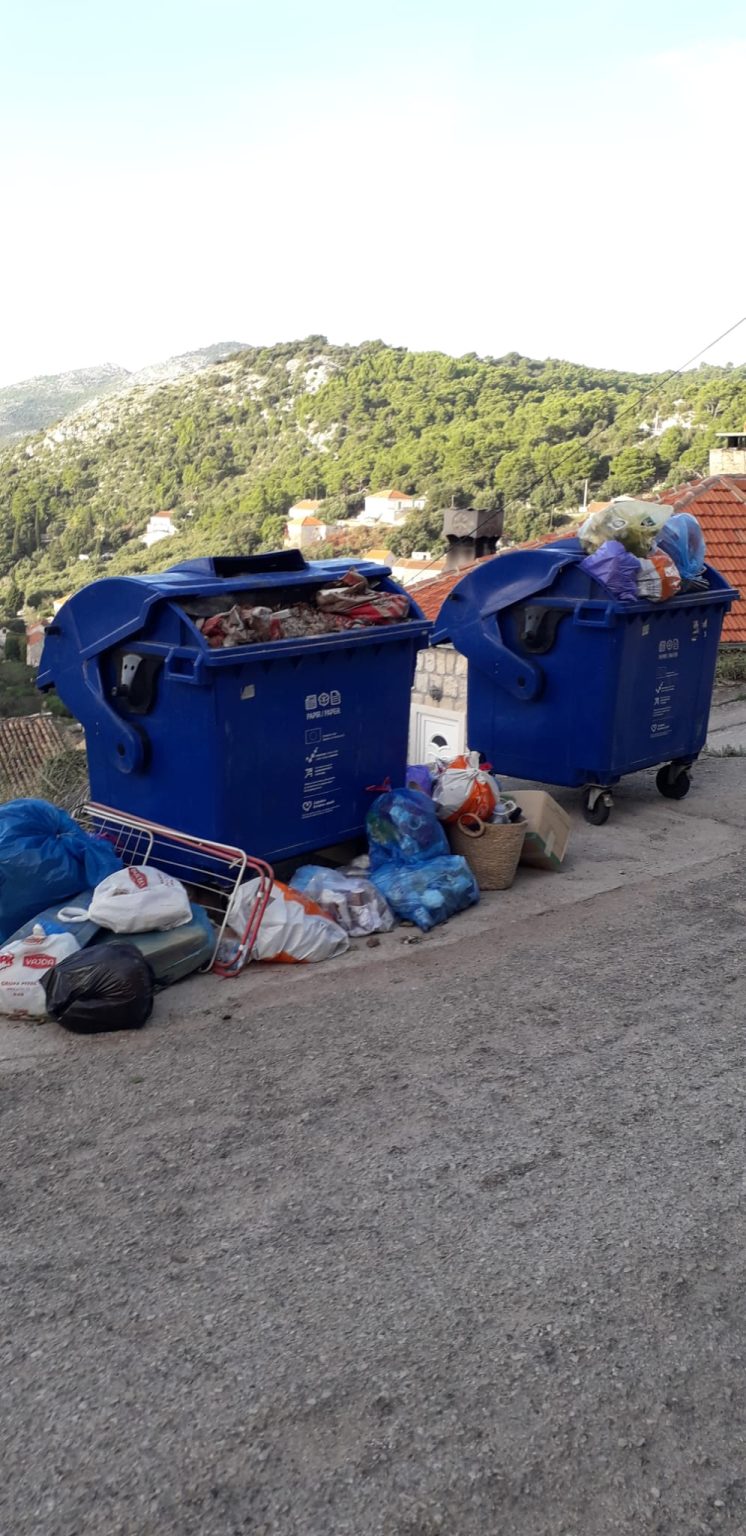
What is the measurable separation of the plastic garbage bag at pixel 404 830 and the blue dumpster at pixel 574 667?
1376mm

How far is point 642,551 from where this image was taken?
6.29 meters

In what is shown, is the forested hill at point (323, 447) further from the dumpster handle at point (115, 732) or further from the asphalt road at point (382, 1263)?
the asphalt road at point (382, 1263)

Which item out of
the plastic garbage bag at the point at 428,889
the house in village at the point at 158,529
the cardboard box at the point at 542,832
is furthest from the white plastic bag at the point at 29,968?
the house in village at the point at 158,529

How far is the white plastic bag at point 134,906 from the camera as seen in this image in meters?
4.16

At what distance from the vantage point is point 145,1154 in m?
3.22

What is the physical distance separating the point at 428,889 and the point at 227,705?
1.10 metres

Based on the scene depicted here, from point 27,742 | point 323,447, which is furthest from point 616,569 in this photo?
point 323,447

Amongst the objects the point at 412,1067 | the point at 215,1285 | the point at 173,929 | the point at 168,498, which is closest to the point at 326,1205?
the point at 215,1285

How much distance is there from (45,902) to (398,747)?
1841 millimetres

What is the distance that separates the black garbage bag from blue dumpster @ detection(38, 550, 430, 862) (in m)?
0.93

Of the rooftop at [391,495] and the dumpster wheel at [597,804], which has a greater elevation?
the dumpster wheel at [597,804]

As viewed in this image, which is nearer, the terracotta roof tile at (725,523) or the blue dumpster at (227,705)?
the blue dumpster at (227,705)

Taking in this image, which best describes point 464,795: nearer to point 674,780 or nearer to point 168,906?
point 168,906

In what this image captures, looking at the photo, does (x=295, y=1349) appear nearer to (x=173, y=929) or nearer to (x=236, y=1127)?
(x=236, y=1127)
